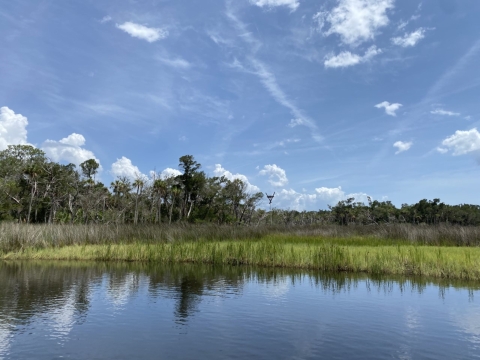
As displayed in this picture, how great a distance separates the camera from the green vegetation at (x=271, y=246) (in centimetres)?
1731

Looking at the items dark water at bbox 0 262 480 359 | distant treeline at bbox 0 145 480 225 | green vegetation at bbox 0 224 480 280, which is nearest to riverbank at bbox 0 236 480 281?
green vegetation at bbox 0 224 480 280

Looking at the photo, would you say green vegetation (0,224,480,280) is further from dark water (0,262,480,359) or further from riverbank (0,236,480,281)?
dark water (0,262,480,359)

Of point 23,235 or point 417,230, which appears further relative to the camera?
point 417,230

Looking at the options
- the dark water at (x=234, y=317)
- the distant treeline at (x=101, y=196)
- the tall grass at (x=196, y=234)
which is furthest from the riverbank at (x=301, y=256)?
the distant treeline at (x=101, y=196)

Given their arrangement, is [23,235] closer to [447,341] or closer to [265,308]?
[265,308]

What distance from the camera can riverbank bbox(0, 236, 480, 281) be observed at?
16547 mm

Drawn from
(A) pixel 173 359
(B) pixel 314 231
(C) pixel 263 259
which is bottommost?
(A) pixel 173 359

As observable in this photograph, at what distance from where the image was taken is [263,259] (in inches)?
787

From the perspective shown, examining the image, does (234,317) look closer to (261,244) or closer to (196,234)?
(261,244)

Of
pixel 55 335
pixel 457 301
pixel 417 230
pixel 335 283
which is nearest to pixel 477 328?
pixel 457 301

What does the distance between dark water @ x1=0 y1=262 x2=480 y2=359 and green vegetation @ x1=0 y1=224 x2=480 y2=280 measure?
1.52 metres

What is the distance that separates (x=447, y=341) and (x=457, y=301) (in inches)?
171

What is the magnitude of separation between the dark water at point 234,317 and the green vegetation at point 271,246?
59.7 inches

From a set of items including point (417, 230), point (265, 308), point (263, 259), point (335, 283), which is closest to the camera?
point (265, 308)
